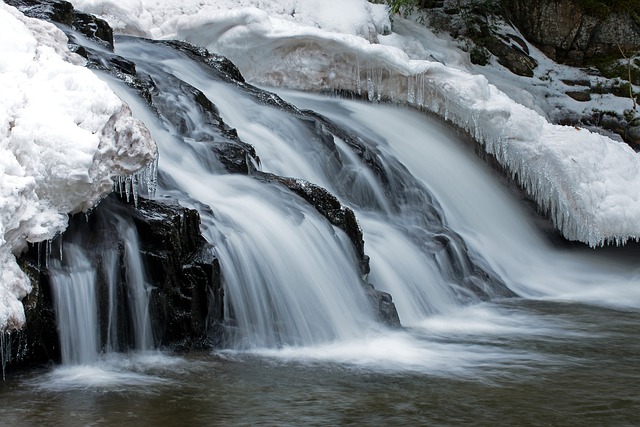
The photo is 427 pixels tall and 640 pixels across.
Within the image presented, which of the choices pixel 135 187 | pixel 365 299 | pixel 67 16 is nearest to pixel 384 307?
pixel 365 299

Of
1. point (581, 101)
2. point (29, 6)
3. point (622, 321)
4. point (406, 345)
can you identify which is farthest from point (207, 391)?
point (581, 101)

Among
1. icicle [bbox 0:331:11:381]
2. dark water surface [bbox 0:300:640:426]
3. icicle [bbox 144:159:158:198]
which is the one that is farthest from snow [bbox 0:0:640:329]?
dark water surface [bbox 0:300:640:426]

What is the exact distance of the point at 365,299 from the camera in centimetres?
A: 541

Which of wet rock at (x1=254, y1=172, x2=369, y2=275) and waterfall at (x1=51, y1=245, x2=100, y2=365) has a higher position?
wet rock at (x1=254, y1=172, x2=369, y2=275)

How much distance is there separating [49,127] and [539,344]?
3027 mm

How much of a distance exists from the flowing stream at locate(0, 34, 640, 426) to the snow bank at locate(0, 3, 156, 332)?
14.5 inches

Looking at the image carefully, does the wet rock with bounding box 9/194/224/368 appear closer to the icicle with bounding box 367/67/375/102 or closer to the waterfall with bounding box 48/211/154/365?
the waterfall with bounding box 48/211/154/365

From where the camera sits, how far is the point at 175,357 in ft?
14.5

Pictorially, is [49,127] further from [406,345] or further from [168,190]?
[406,345]

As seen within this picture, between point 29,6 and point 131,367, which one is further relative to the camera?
point 29,6

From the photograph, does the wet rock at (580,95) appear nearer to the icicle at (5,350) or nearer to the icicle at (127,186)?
the icicle at (127,186)

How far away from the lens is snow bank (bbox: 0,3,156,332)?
389 centimetres

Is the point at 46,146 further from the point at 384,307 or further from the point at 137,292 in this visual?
the point at 384,307

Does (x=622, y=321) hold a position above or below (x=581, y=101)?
below
